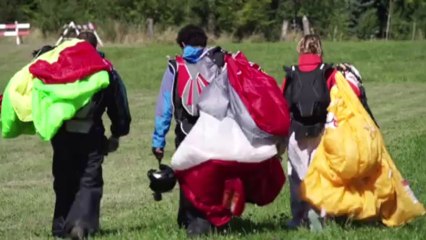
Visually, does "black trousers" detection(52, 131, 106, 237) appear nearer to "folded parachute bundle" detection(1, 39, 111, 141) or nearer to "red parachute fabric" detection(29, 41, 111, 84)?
"folded parachute bundle" detection(1, 39, 111, 141)

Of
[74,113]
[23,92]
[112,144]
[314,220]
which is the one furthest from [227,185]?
[23,92]

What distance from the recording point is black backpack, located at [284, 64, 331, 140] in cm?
842

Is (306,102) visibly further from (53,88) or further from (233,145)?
(53,88)

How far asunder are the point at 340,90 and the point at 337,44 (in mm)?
31274

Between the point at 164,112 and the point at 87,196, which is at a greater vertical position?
the point at 164,112

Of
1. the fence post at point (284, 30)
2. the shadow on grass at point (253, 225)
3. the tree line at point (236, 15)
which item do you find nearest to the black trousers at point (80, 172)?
the shadow on grass at point (253, 225)

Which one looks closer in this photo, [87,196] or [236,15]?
[87,196]

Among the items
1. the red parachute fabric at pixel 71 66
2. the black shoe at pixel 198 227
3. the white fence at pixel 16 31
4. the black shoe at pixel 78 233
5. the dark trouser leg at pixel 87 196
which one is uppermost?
the red parachute fabric at pixel 71 66

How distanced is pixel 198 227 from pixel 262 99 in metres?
1.20

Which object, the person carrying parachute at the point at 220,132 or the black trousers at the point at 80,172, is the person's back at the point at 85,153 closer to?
the black trousers at the point at 80,172

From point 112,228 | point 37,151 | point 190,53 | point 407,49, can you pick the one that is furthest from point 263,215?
point 407,49

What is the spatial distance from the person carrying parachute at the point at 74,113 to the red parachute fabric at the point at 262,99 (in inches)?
42.2

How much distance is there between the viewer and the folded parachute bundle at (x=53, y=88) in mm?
8039

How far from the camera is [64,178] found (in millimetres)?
8383
